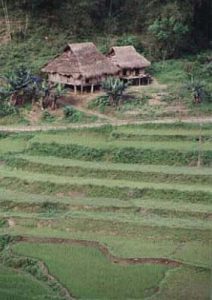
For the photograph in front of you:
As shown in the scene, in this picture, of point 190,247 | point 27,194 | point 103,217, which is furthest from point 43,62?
point 190,247

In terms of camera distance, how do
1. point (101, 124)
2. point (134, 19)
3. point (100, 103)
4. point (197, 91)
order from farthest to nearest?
point (134, 19)
point (100, 103)
point (197, 91)
point (101, 124)

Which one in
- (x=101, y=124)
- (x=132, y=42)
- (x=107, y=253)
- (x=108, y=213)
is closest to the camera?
(x=107, y=253)

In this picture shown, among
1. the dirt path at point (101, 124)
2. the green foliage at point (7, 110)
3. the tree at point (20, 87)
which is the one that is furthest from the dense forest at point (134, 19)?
the green foliage at point (7, 110)

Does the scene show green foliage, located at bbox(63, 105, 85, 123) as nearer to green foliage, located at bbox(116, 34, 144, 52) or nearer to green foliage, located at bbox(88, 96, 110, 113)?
green foliage, located at bbox(88, 96, 110, 113)

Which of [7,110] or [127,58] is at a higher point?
[127,58]

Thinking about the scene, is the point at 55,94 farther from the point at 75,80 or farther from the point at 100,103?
the point at 100,103

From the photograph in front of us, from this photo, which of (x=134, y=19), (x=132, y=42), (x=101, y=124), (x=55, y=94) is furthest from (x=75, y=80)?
(x=134, y=19)

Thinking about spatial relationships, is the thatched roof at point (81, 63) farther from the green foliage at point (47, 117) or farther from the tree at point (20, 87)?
the green foliage at point (47, 117)

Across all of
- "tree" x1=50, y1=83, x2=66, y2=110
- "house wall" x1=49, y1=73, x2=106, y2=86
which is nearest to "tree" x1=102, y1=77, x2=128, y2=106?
"house wall" x1=49, y1=73, x2=106, y2=86
